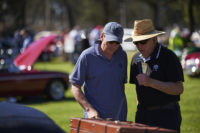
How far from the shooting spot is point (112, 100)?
5230mm

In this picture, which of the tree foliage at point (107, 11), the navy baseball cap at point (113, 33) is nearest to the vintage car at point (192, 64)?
the tree foliage at point (107, 11)

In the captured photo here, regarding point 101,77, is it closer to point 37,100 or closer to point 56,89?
point 56,89

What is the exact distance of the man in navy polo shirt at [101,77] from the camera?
5.14 meters

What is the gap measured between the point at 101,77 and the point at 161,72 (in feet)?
2.18

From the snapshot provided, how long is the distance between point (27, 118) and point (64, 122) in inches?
250

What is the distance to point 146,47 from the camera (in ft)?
16.6

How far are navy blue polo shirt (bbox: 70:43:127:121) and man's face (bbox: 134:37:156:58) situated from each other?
13.5 inches

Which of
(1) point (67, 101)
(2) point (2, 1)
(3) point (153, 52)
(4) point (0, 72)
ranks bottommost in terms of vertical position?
(1) point (67, 101)

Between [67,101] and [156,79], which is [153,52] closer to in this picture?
[156,79]

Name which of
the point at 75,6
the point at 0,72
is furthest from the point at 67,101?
the point at 75,6

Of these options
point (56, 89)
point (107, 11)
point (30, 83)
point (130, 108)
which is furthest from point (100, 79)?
point (107, 11)

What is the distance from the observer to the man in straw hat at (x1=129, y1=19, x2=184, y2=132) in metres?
4.90

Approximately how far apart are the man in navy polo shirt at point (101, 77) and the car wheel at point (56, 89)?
9113 millimetres

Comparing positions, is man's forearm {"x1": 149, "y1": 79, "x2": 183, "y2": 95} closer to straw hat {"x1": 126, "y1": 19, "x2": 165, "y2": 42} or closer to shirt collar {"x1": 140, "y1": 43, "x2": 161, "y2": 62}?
shirt collar {"x1": 140, "y1": 43, "x2": 161, "y2": 62}
